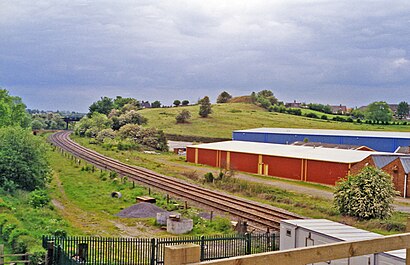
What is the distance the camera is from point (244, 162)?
1955 inches

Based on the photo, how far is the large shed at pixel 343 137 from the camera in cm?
5459

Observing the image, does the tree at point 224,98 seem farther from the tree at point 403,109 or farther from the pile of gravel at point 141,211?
the pile of gravel at point 141,211

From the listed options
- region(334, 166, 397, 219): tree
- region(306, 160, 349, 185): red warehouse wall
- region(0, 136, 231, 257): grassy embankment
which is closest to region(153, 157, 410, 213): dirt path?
region(306, 160, 349, 185): red warehouse wall

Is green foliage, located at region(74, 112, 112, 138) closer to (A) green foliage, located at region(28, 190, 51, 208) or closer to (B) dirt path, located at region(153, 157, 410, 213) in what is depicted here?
(B) dirt path, located at region(153, 157, 410, 213)

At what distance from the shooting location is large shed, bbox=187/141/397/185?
132 feet

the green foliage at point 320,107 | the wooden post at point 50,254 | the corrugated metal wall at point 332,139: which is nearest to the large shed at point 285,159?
the corrugated metal wall at point 332,139

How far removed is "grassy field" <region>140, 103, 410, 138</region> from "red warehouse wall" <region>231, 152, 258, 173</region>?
3851cm

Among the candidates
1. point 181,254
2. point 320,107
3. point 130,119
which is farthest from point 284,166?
point 320,107

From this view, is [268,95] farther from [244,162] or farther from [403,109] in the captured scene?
[244,162]

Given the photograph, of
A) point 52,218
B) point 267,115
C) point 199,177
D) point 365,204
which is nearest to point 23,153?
point 52,218

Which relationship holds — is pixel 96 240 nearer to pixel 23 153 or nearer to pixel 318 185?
pixel 23 153

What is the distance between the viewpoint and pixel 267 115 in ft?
390

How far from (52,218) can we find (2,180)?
28.3 feet

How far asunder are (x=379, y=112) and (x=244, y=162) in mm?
99116
